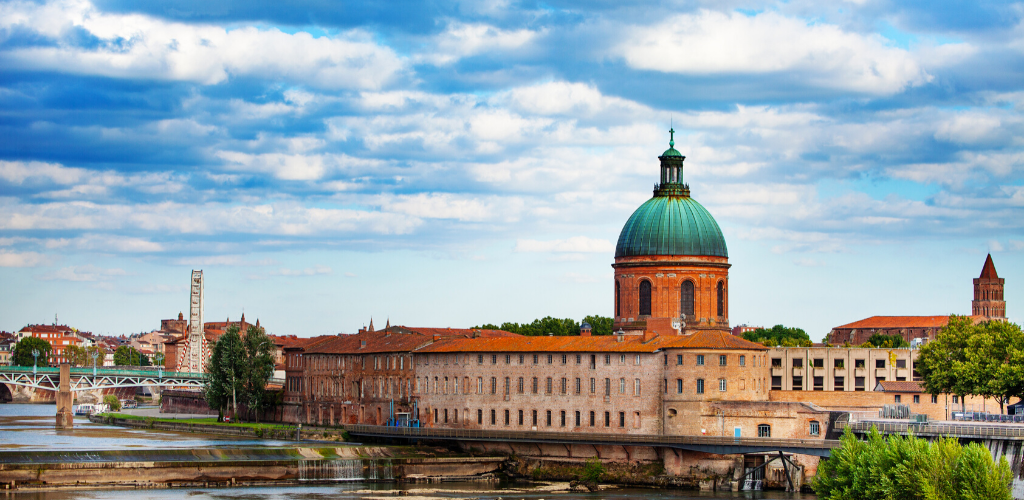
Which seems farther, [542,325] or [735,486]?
[542,325]

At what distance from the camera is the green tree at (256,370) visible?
104375mm

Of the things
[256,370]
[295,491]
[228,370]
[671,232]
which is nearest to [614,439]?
[295,491]

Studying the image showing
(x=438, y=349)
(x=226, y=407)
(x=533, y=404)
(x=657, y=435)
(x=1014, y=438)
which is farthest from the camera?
(x=226, y=407)

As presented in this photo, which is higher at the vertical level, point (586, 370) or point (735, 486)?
point (586, 370)

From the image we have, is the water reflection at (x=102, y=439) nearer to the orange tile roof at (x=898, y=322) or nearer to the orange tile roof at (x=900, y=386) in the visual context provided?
the orange tile roof at (x=900, y=386)

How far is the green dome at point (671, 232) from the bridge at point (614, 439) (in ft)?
69.5

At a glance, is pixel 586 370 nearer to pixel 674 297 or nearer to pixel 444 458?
pixel 444 458

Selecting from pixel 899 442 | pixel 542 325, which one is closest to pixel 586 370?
pixel 899 442

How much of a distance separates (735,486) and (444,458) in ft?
55.1

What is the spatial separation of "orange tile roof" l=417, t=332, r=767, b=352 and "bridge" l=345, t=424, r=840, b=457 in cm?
532

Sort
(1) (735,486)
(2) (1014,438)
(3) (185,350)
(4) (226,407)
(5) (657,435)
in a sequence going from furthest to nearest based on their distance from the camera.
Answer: (3) (185,350), (4) (226,407), (5) (657,435), (1) (735,486), (2) (1014,438)

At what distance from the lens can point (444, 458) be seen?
77.4 m

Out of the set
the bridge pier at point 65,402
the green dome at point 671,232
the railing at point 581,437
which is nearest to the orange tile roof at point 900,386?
the green dome at point 671,232

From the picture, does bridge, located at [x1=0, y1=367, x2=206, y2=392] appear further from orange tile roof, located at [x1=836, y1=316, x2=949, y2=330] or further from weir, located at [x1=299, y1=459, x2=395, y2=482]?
orange tile roof, located at [x1=836, y1=316, x2=949, y2=330]
